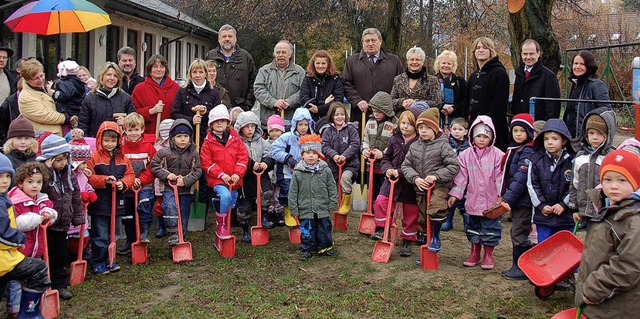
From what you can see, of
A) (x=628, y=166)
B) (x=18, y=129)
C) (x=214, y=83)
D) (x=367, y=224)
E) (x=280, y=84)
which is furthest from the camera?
(x=280, y=84)

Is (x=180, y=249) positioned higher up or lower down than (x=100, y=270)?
higher up

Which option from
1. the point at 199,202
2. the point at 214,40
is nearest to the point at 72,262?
the point at 199,202

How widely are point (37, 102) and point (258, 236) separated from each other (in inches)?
102

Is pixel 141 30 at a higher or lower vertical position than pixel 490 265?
higher

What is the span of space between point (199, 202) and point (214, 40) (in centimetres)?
2303

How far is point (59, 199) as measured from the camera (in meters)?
4.65

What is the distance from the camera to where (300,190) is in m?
5.85

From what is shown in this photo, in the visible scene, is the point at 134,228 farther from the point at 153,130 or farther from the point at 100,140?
the point at 153,130

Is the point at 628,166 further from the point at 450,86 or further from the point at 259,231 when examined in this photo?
the point at 450,86

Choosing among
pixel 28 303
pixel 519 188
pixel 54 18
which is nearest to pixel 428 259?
pixel 519 188

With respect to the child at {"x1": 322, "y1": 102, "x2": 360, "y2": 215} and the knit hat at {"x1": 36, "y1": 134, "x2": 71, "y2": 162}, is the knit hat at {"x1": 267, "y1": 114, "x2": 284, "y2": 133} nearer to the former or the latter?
the child at {"x1": 322, "y1": 102, "x2": 360, "y2": 215}

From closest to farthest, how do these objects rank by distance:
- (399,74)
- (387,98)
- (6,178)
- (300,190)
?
(6,178) < (300,190) < (387,98) < (399,74)

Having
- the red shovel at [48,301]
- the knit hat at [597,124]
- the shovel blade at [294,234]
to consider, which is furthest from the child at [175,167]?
the knit hat at [597,124]

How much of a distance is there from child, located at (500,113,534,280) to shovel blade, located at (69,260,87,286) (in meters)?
3.60
